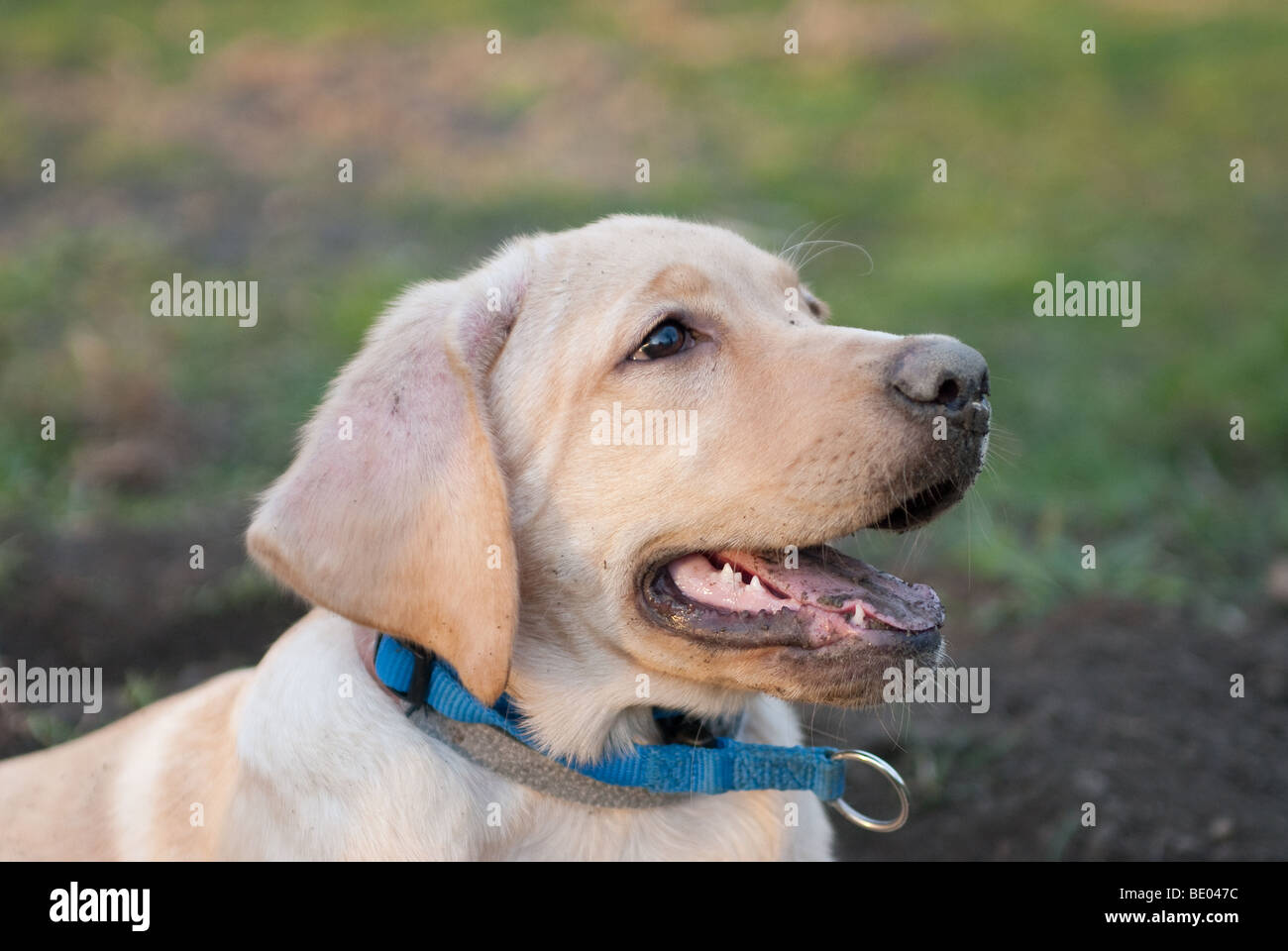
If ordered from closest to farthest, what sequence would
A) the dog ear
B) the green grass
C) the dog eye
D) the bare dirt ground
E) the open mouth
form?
1. the dog ear
2. the open mouth
3. the dog eye
4. the bare dirt ground
5. the green grass

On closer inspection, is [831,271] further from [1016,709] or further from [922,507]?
[922,507]

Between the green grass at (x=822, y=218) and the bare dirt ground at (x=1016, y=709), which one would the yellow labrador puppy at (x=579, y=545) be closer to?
the bare dirt ground at (x=1016, y=709)

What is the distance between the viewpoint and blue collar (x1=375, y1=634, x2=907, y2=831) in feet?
9.23

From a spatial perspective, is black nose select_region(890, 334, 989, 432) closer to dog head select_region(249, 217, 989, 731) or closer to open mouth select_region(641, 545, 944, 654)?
dog head select_region(249, 217, 989, 731)

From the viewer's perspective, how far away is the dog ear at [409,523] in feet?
8.49

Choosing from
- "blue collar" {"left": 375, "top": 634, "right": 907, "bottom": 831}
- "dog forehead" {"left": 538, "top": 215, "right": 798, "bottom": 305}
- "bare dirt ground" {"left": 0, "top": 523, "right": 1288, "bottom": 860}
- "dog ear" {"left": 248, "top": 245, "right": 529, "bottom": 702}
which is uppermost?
→ "dog forehead" {"left": 538, "top": 215, "right": 798, "bottom": 305}

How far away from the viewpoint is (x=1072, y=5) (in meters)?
12.7

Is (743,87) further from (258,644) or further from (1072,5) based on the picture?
(258,644)

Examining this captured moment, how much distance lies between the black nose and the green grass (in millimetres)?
2750

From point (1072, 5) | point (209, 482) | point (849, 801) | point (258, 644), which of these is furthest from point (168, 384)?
point (1072, 5)

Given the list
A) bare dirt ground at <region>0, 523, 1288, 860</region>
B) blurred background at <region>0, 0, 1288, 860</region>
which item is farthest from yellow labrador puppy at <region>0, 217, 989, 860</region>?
bare dirt ground at <region>0, 523, 1288, 860</region>

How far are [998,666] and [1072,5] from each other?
1002 centimetres

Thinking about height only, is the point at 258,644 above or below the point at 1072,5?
below
